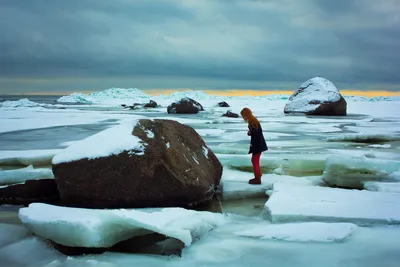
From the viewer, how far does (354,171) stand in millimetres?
6414

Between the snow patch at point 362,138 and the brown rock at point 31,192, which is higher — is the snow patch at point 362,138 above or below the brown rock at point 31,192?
above

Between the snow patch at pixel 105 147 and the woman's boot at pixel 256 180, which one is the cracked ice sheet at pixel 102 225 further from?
the woman's boot at pixel 256 180

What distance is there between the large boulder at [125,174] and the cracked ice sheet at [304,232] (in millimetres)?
1173

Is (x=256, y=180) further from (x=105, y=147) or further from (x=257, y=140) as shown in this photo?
(x=105, y=147)

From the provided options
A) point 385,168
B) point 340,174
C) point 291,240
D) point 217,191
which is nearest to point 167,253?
point 291,240

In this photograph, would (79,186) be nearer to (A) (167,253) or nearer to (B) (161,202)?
(B) (161,202)

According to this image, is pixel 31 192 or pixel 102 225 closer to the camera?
pixel 102 225

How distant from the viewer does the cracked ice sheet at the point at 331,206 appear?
406cm

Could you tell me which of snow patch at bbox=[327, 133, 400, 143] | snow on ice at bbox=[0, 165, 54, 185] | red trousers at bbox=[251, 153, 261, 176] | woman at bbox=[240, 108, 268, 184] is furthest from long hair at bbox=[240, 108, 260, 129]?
snow patch at bbox=[327, 133, 400, 143]

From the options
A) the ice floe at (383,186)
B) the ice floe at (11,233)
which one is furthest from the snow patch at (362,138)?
the ice floe at (11,233)

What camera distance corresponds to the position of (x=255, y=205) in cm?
514

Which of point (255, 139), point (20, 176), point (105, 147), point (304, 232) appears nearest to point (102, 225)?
point (105, 147)

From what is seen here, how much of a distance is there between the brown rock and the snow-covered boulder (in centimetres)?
394

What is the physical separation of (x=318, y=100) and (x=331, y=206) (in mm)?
23844
